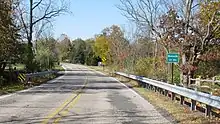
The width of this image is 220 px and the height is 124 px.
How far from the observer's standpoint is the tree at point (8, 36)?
3069 centimetres

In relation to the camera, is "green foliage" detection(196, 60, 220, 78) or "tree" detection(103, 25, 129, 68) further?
"tree" detection(103, 25, 129, 68)

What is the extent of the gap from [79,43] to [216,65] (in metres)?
117

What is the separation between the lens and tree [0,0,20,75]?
30.7 metres

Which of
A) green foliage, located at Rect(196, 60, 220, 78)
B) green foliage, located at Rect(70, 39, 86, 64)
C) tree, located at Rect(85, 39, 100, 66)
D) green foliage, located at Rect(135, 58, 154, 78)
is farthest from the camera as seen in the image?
green foliage, located at Rect(70, 39, 86, 64)

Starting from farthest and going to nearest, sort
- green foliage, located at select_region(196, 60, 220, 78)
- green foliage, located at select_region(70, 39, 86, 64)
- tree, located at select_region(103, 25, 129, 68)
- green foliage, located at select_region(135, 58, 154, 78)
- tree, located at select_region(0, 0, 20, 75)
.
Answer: green foliage, located at select_region(70, 39, 86, 64) → tree, located at select_region(103, 25, 129, 68) → green foliage, located at select_region(135, 58, 154, 78) → green foliage, located at select_region(196, 60, 220, 78) → tree, located at select_region(0, 0, 20, 75)

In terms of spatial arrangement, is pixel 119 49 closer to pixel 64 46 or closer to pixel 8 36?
pixel 8 36

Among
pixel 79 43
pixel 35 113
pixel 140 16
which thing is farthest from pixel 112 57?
pixel 79 43

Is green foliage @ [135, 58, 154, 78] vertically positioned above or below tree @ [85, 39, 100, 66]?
below

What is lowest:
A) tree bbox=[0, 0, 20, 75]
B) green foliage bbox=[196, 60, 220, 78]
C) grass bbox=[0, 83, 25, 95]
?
grass bbox=[0, 83, 25, 95]

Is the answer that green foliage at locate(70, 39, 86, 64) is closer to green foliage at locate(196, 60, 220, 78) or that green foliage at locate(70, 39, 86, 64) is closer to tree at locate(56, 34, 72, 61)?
tree at locate(56, 34, 72, 61)

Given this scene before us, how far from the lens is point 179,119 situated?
12.8 meters

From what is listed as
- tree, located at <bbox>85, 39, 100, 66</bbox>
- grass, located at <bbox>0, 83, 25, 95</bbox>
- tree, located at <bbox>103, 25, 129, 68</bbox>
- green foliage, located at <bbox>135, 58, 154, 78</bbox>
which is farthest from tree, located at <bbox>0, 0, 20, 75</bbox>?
tree, located at <bbox>85, 39, 100, 66</bbox>

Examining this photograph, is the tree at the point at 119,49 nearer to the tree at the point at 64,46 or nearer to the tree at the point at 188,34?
the tree at the point at 188,34

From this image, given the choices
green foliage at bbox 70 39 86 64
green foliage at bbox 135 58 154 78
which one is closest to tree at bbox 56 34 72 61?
green foliage at bbox 70 39 86 64
